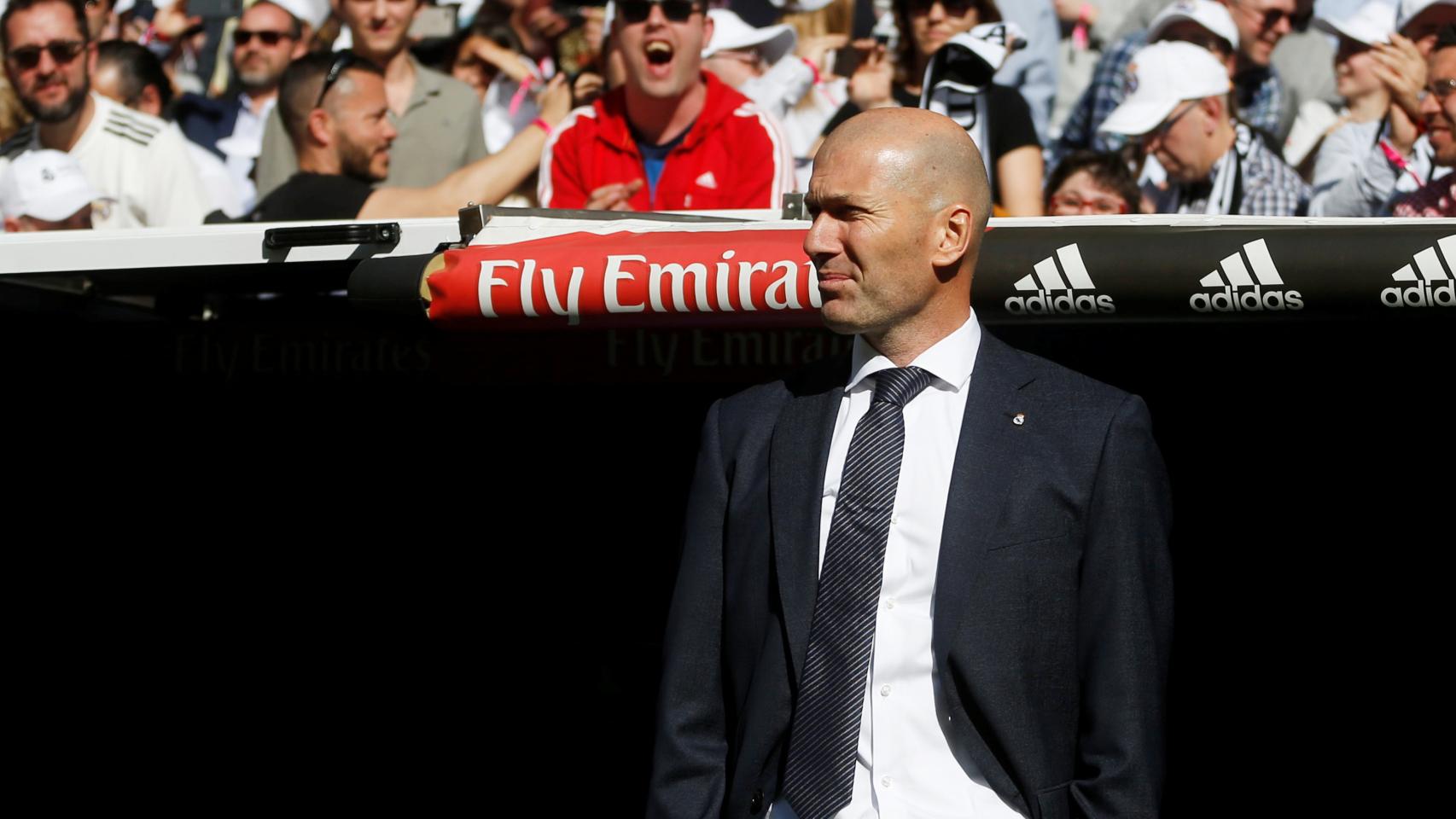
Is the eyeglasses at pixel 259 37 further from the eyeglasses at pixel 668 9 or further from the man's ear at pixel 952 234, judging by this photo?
the man's ear at pixel 952 234

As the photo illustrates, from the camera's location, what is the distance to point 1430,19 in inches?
167

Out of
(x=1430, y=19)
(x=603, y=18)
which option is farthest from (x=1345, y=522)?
(x=603, y=18)

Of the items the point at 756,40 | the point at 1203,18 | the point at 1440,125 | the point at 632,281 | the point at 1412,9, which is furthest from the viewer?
the point at 756,40

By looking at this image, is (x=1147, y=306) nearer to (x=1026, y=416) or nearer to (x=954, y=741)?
(x=1026, y=416)

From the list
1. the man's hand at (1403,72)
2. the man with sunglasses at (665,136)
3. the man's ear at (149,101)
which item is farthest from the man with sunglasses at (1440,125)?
the man's ear at (149,101)

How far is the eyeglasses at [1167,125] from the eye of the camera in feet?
14.5

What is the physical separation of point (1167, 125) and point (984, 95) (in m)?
0.54

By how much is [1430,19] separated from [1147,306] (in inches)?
88.3

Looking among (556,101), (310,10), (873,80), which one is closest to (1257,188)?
(873,80)

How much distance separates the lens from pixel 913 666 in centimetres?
186

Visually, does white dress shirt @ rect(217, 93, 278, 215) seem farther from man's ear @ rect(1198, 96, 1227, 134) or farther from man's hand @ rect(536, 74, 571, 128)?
man's ear @ rect(1198, 96, 1227, 134)

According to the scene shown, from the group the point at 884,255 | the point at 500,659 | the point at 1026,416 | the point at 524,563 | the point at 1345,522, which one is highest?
the point at 884,255

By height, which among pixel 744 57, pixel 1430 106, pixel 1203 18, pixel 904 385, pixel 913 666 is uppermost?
pixel 1203 18

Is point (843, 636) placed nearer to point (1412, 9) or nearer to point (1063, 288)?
point (1063, 288)
